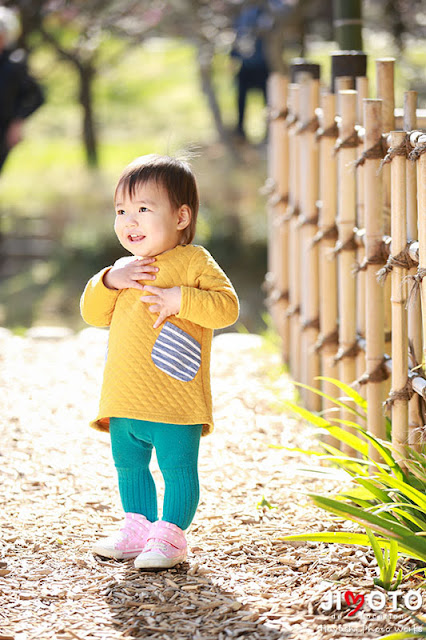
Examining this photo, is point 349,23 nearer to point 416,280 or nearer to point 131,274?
point 416,280

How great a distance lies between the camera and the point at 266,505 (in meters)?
3.34

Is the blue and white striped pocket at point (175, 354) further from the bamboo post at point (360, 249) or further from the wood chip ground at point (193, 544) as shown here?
the bamboo post at point (360, 249)

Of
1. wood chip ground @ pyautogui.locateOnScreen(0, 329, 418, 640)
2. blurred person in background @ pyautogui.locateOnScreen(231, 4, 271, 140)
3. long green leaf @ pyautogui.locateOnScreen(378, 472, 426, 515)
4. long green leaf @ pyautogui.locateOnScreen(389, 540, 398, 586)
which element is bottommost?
wood chip ground @ pyautogui.locateOnScreen(0, 329, 418, 640)

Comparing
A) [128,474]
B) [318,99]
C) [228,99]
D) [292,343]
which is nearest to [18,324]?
[292,343]

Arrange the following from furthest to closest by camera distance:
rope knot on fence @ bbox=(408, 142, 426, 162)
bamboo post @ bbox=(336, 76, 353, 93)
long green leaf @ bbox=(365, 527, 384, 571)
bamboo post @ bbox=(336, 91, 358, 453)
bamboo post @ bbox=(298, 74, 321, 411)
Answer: bamboo post @ bbox=(298, 74, 321, 411)
bamboo post @ bbox=(336, 76, 353, 93)
bamboo post @ bbox=(336, 91, 358, 453)
rope knot on fence @ bbox=(408, 142, 426, 162)
long green leaf @ bbox=(365, 527, 384, 571)

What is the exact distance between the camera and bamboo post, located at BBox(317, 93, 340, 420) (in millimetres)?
4090

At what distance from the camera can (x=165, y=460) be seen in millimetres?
2736

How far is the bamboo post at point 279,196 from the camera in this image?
16.9ft

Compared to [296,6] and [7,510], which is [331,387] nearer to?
[7,510]

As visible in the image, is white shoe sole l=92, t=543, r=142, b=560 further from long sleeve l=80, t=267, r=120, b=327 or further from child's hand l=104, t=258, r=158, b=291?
child's hand l=104, t=258, r=158, b=291

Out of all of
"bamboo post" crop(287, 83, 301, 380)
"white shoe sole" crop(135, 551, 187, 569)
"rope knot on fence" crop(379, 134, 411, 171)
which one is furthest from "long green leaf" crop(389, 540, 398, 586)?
"bamboo post" crop(287, 83, 301, 380)

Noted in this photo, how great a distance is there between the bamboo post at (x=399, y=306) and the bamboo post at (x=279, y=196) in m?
2.21

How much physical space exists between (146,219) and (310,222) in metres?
1.91

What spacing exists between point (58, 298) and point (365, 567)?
6.24 metres
